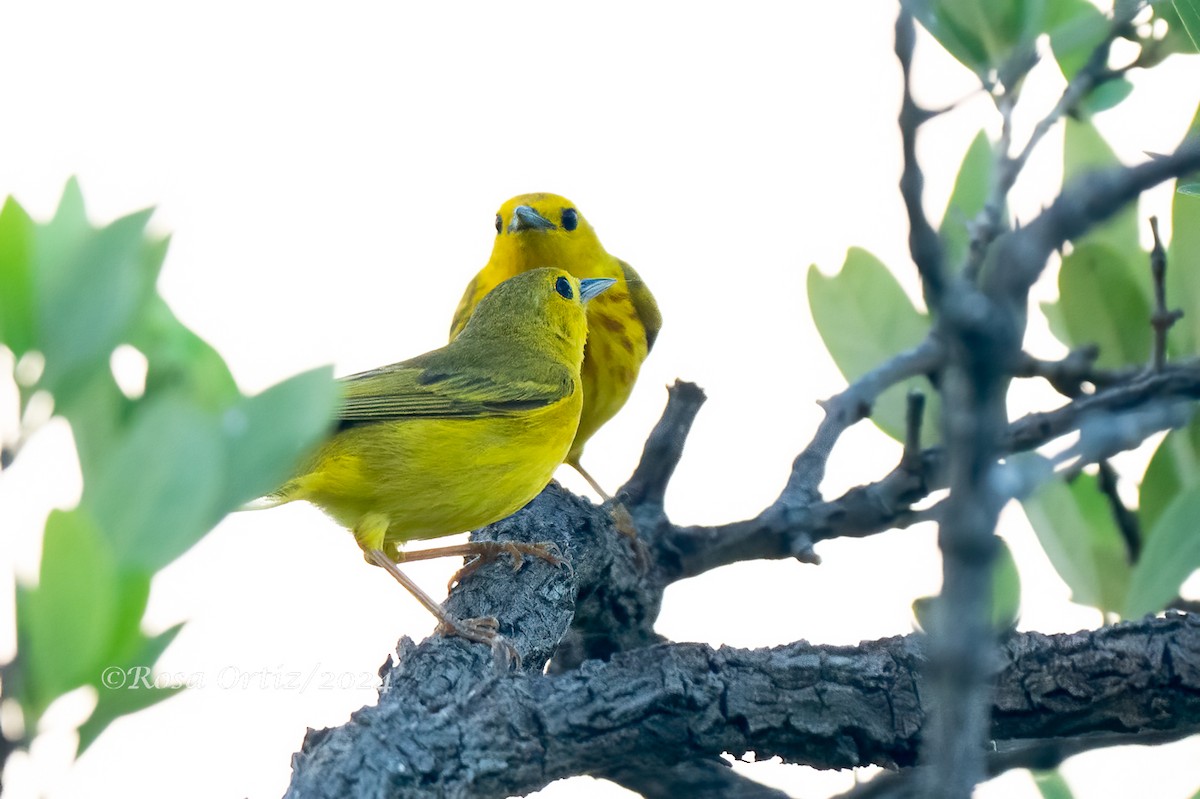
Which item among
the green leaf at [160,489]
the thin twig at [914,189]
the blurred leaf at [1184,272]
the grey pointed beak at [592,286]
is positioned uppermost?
the grey pointed beak at [592,286]

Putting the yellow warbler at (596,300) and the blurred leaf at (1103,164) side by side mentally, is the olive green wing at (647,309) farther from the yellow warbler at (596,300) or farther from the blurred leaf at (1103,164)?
the blurred leaf at (1103,164)

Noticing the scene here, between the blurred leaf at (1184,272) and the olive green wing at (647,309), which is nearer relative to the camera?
the blurred leaf at (1184,272)

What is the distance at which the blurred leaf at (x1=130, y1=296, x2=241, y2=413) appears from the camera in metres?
0.76

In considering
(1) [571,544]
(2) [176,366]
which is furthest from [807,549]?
(2) [176,366]

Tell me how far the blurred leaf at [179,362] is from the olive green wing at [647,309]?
3.40 meters

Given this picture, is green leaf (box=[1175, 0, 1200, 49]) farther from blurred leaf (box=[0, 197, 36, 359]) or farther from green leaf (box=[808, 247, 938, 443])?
blurred leaf (box=[0, 197, 36, 359])

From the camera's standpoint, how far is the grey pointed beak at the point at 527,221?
421cm

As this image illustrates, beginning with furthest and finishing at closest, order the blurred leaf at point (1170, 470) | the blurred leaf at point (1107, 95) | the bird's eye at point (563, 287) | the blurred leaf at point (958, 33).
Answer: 1. the bird's eye at point (563, 287)
2. the blurred leaf at point (1107, 95)
3. the blurred leaf at point (1170, 470)
4. the blurred leaf at point (958, 33)

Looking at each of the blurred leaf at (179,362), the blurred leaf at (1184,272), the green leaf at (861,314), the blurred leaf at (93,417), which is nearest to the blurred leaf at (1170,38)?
the blurred leaf at (1184,272)

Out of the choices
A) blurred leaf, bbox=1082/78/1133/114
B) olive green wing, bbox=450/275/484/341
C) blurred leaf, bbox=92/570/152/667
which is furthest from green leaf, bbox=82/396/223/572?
olive green wing, bbox=450/275/484/341

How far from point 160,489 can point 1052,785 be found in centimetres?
166

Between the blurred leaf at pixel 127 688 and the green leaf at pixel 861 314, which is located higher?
the green leaf at pixel 861 314

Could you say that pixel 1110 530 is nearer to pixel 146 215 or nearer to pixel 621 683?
pixel 621 683

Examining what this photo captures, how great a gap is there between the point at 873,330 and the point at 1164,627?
0.84m
